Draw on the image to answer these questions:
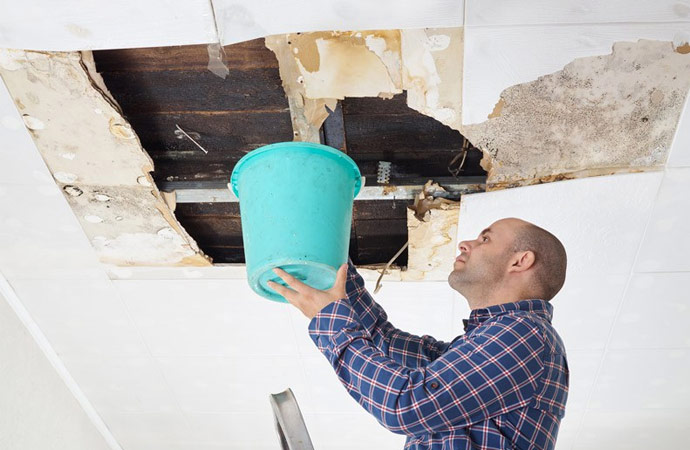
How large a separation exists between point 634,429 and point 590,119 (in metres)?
1.75

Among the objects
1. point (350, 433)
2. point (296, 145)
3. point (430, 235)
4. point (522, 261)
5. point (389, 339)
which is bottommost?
point (350, 433)

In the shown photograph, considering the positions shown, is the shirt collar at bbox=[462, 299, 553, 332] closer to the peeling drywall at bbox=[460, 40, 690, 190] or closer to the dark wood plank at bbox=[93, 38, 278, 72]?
the peeling drywall at bbox=[460, 40, 690, 190]

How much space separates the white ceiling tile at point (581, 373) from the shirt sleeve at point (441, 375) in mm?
1178

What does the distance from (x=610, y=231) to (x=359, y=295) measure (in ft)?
2.34

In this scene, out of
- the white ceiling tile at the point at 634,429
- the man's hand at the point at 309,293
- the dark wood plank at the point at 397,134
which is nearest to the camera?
the man's hand at the point at 309,293

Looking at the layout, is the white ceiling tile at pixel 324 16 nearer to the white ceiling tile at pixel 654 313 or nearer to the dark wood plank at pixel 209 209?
the dark wood plank at pixel 209 209

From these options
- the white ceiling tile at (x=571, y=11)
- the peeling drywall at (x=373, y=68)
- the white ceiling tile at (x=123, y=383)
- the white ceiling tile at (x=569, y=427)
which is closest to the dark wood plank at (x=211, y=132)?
the peeling drywall at (x=373, y=68)

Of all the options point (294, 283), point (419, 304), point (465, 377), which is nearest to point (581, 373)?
point (419, 304)

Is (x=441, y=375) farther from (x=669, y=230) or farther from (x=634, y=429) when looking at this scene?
(x=634, y=429)

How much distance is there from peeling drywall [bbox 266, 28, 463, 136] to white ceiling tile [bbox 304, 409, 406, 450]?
1.57m

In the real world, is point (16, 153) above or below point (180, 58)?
below

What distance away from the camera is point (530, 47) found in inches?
55.4

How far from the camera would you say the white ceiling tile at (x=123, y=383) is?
2.51m

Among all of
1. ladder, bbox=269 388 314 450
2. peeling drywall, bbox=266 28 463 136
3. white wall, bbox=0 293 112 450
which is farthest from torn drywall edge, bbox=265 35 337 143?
white wall, bbox=0 293 112 450
